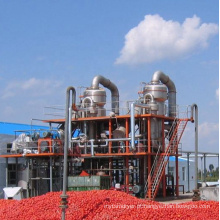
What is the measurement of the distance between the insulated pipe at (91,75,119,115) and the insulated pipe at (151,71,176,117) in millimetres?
3382

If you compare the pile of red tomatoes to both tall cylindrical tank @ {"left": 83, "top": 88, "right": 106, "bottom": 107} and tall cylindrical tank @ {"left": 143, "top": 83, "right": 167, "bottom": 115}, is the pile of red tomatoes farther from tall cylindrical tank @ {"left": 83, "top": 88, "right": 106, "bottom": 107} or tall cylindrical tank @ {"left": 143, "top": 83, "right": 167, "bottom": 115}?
tall cylindrical tank @ {"left": 83, "top": 88, "right": 106, "bottom": 107}

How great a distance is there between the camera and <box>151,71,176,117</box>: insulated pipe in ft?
127

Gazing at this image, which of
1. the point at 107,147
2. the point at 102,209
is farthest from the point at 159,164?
the point at 102,209

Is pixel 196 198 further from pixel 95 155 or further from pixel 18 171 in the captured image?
pixel 18 171

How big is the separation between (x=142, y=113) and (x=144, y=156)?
120 inches

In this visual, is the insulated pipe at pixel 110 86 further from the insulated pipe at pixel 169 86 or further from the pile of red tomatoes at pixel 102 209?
the pile of red tomatoes at pixel 102 209

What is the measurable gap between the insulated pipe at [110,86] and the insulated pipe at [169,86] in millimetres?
3382

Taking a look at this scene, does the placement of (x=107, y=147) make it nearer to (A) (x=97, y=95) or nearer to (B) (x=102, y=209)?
(A) (x=97, y=95)

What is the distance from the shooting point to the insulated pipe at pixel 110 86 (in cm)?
3919

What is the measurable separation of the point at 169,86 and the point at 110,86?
464 centimetres

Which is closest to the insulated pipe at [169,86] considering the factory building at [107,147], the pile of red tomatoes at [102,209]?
the factory building at [107,147]

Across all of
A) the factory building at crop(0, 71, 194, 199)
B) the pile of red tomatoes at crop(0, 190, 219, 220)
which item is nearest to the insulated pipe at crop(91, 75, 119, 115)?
the factory building at crop(0, 71, 194, 199)

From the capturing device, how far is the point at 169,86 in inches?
1587

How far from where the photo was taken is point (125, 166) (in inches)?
1428
